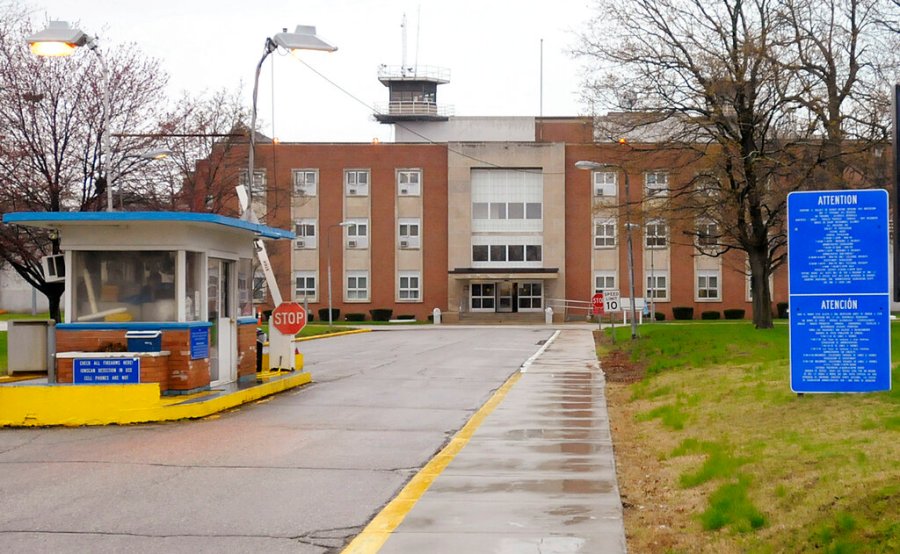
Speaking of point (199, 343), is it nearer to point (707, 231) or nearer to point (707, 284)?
point (707, 231)

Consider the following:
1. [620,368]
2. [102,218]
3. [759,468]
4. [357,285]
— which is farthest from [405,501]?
[357,285]

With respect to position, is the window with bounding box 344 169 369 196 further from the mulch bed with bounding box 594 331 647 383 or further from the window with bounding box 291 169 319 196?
the mulch bed with bounding box 594 331 647 383

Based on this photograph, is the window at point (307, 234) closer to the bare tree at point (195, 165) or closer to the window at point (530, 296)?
the window at point (530, 296)

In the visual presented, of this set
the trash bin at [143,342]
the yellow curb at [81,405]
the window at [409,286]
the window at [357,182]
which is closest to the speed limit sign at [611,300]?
the trash bin at [143,342]

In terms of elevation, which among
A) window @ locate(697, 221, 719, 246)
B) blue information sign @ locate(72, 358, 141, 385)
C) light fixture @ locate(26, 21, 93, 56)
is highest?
light fixture @ locate(26, 21, 93, 56)

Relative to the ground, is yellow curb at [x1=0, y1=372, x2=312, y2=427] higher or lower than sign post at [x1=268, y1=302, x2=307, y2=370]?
lower

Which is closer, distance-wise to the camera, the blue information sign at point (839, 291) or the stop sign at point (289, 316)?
the blue information sign at point (839, 291)

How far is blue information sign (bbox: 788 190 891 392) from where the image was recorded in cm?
1216

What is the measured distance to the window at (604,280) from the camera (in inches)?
2985

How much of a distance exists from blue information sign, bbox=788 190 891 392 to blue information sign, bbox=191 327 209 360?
8933 mm

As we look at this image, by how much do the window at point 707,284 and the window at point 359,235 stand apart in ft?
78.4

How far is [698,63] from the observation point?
3130cm

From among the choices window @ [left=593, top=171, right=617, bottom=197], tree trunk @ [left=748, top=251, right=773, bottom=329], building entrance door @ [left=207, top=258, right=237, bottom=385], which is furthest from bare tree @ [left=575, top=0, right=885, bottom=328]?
window @ [left=593, top=171, right=617, bottom=197]

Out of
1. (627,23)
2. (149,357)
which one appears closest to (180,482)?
(149,357)
